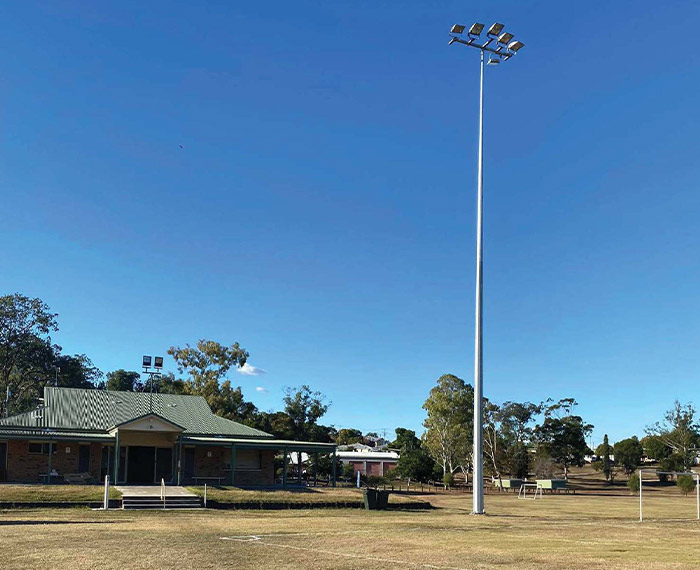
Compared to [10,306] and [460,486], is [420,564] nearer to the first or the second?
[460,486]

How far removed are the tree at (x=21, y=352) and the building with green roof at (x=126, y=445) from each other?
110 ft

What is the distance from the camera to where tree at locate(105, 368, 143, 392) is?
100812 millimetres

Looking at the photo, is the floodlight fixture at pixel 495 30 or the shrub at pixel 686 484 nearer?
the floodlight fixture at pixel 495 30

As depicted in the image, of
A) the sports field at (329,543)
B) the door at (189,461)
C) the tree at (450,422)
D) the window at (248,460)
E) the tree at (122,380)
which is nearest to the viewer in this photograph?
the sports field at (329,543)

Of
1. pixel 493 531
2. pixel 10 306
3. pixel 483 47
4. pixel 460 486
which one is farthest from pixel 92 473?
pixel 10 306

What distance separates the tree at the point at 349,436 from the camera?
370 feet

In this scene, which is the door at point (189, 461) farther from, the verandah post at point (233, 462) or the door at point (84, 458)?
the door at point (84, 458)

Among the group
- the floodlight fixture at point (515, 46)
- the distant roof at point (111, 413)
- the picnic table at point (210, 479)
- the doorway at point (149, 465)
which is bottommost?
the picnic table at point (210, 479)

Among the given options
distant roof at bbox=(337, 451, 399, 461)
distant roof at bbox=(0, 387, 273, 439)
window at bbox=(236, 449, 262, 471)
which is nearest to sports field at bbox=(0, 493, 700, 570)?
distant roof at bbox=(0, 387, 273, 439)

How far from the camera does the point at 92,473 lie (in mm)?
37250

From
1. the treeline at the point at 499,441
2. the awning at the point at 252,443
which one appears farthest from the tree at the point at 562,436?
the awning at the point at 252,443

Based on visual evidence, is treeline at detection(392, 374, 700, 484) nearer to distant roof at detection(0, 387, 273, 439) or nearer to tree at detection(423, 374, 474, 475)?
tree at detection(423, 374, 474, 475)

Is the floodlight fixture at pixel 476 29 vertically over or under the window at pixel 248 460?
over

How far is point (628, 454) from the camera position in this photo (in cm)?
8181
